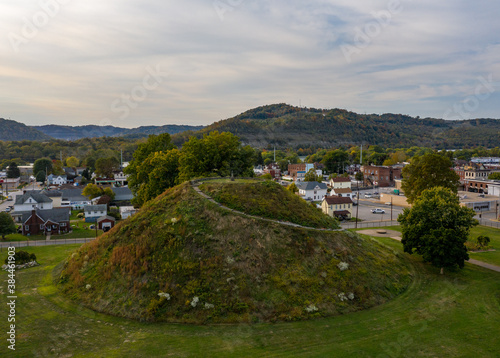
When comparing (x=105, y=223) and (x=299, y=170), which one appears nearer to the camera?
(x=105, y=223)

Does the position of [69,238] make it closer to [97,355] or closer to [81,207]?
[81,207]

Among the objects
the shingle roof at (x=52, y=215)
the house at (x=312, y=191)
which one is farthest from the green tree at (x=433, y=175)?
the shingle roof at (x=52, y=215)

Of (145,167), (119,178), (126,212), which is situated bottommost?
(126,212)

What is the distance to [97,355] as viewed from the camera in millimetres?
18609

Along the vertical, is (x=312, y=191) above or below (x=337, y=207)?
above

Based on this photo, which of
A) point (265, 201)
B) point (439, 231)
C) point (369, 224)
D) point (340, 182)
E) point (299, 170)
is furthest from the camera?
point (299, 170)

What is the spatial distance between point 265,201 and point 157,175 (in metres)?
24.2

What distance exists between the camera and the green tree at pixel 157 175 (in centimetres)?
5084

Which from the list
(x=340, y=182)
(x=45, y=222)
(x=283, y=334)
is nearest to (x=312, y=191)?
(x=340, y=182)

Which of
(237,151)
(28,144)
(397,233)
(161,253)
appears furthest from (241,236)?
(28,144)

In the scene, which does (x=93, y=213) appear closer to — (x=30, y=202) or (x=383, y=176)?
(x=30, y=202)

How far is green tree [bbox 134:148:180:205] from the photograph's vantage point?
50.8 m

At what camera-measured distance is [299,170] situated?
128 m

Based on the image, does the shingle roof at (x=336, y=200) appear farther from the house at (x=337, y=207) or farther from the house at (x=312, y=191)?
the house at (x=312, y=191)
